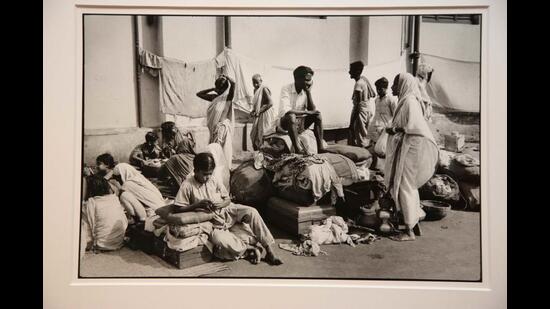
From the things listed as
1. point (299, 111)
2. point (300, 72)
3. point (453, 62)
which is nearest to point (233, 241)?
point (299, 111)

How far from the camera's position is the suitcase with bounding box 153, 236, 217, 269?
11.9 ft

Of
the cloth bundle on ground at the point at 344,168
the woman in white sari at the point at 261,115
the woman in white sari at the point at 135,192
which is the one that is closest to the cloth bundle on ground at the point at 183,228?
the woman in white sari at the point at 135,192

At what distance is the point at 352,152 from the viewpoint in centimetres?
377

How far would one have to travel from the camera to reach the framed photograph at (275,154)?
11.9ft

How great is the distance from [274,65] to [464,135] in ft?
6.53

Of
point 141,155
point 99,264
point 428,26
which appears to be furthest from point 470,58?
point 99,264

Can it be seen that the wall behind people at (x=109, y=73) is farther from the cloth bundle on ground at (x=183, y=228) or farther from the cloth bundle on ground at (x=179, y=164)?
the cloth bundle on ground at (x=183, y=228)

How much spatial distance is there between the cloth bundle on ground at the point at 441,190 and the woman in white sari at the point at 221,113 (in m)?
1.97

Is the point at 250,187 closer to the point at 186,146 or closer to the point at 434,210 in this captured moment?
the point at 186,146

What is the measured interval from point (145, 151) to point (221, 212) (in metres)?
0.97

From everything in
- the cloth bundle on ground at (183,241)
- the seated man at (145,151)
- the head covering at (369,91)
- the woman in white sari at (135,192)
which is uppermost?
the head covering at (369,91)

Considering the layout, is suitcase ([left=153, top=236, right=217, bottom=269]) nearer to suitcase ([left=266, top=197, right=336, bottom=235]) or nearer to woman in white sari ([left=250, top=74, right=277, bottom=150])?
suitcase ([left=266, top=197, right=336, bottom=235])

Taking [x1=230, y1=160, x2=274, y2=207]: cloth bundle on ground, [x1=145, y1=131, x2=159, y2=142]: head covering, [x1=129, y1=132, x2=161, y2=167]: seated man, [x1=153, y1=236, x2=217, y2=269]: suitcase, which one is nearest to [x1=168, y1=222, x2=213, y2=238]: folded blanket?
[x1=153, y1=236, x2=217, y2=269]: suitcase

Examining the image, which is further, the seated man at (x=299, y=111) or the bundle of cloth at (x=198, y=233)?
the seated man at (x=299, y=111)
